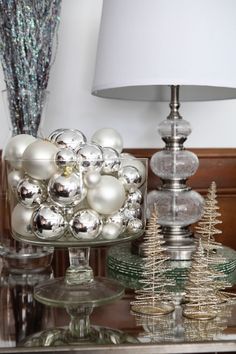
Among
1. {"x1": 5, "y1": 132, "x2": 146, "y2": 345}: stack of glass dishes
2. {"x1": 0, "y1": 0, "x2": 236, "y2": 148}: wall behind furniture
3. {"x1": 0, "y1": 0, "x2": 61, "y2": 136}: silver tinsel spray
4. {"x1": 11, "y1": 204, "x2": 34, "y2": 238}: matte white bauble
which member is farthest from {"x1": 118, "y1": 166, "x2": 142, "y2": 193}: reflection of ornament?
{"x1": 0, "y1": 0, "x2": 236, "y2": 148}: wall behind furniture

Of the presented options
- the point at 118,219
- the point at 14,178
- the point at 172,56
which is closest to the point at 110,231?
the point at 118,219

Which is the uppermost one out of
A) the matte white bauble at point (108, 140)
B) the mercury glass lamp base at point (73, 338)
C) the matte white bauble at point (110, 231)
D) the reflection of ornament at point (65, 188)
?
the matte white bauble at point (108, 140)

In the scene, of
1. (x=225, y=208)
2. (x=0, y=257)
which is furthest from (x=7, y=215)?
(x=225, y=208)

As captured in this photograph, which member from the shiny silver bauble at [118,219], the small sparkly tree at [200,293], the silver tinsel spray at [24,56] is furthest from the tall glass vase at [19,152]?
the small sparkly tree at [200,293]

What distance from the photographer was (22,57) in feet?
2.38

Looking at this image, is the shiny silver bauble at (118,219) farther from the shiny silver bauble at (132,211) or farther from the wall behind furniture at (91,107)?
the wall behind furniture at (91,107)

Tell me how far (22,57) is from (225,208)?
1.53 ft

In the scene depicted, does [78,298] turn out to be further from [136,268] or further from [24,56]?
[24,56]

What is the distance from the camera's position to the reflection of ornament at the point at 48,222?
1.63 ft

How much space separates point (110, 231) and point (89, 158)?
8 centimetres

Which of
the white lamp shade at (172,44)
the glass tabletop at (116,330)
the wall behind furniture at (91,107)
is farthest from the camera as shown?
the wall behind furniture at (91,107)

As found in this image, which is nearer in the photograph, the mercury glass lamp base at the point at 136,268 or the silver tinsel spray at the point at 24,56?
the mercury glass lamp base at the point at 136,268

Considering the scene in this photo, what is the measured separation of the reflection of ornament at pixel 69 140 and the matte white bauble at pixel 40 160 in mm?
20

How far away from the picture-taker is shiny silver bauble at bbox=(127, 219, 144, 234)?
0.54 meters
